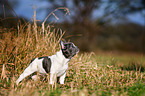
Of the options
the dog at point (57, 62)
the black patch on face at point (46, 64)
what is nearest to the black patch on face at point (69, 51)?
the dog at point (57, 62)

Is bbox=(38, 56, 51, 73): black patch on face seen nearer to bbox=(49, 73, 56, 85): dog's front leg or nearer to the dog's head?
bbox=(49, 73, 56, 85): dog's front leg

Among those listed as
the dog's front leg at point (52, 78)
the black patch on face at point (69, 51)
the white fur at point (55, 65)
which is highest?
the black patch on face at point (69, 51)

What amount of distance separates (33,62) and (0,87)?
31.5 inches

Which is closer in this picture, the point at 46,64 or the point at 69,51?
the point at 69,51

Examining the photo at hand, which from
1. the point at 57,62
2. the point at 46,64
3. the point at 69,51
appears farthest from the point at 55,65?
the point at 69,51

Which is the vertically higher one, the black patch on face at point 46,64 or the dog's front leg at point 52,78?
the black patch on face at point 46,64

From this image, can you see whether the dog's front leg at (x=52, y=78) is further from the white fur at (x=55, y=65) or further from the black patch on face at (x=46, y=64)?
the black patch on face at (x=46, y=64)

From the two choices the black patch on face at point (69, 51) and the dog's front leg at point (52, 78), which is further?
the dog's front leg at point (52, 78)

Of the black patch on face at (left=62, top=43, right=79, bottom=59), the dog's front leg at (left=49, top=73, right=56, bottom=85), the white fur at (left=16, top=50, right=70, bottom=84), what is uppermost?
the black patch on face at (left=62, top=43, right=79, bottom=59)

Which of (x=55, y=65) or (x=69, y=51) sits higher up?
(x=69, y=51)

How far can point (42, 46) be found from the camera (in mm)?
3932

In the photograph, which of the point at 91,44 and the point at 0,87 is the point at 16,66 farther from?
the point at 91,44

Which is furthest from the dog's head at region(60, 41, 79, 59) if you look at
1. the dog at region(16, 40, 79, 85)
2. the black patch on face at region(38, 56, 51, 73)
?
the black patch on face at region(38, 56, 51, 73)

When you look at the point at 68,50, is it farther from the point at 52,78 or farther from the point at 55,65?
the point at 52,78
